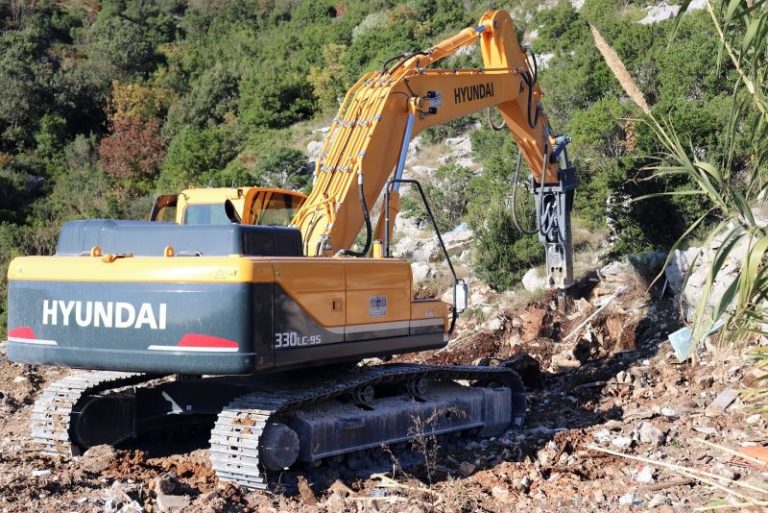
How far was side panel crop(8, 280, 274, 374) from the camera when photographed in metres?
6.33

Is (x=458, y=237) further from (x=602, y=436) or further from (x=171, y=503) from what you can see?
(x=171, y=503)

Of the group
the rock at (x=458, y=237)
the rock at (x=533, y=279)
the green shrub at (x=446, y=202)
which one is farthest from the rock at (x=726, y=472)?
the green shrub at (x=446, y=202)

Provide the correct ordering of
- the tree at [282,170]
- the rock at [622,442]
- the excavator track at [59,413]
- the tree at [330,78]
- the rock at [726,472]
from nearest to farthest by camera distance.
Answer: the rock at [726,472] < the excavator track at [59,413] < the rock at [622,442] < the tree at [282,170] < the tree at [330,78]

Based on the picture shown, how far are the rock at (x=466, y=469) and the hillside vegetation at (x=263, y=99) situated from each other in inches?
298

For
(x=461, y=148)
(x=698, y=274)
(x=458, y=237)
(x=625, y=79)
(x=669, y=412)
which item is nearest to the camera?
(x=625, y=79)

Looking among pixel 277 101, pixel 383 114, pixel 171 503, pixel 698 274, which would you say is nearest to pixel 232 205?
pixel 383 114

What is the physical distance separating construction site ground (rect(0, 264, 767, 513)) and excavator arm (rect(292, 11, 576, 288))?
6.37 feet

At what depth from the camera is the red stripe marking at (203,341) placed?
6328mm

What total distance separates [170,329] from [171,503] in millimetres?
1153

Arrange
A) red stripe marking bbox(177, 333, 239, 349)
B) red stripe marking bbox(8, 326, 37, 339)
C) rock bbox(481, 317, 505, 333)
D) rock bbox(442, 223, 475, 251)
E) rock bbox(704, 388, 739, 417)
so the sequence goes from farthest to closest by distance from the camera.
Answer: rock bbox(442, 223, 475, 251) < rock bbox(481, 317, 505, 333) < rock bbox(704, 388, 739, 417) < red stripe marking bbox(8, 326, 37, 339) < red stripe marking bbox(177, 333, 239, 349)

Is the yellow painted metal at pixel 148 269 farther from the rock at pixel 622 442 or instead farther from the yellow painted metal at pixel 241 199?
the rock at pixel 622 442

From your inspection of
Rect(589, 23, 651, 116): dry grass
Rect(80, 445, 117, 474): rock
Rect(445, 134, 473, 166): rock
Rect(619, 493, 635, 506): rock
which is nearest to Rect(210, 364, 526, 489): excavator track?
Rect(80, 445, 117, 474): rock

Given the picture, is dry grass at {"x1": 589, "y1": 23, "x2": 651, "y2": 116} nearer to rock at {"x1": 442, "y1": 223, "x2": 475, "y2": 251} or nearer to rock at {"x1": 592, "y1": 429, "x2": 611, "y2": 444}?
rock at {"x1": 592, "y1": 429, "x2": 611, "y2": 444}

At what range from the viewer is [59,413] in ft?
24.6
